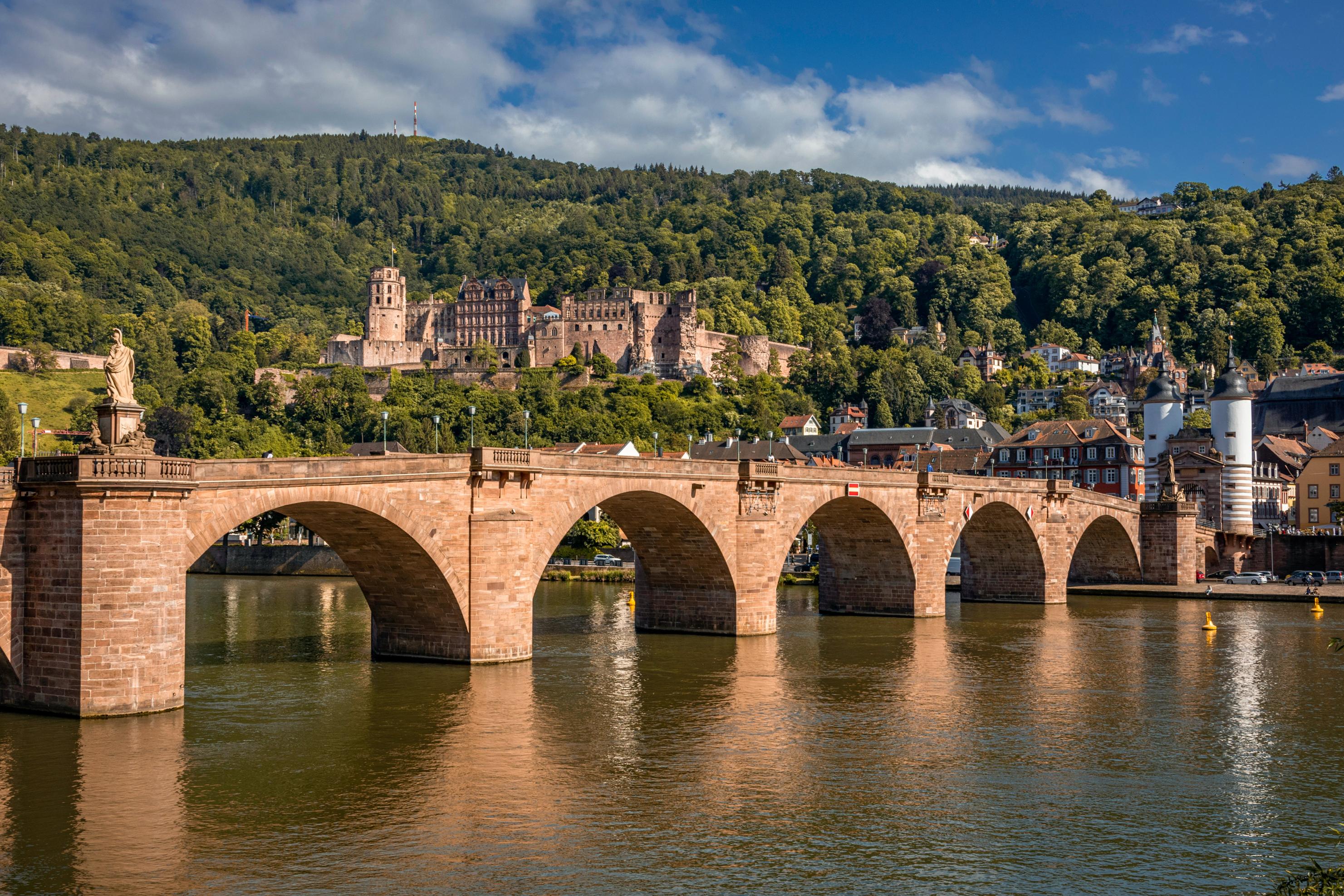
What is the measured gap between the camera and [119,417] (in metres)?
28.7

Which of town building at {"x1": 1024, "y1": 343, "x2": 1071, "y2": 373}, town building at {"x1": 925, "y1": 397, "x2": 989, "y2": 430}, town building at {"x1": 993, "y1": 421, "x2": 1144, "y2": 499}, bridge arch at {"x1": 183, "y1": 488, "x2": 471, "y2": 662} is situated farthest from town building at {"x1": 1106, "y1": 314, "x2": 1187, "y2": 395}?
bridge arch at {"x1": 183, "y1": 488, "x2": 471, "y2": 662}

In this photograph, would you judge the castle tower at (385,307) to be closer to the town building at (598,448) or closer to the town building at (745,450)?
the town building at (598,448)

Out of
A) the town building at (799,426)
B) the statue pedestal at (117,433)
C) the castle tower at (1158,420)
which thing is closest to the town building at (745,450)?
the town building at (799,426)

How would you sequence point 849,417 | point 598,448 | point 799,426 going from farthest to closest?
→ point 849,417 → point 799,426 → point 598,448

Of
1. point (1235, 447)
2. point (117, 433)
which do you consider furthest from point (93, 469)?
point (1235, 447)

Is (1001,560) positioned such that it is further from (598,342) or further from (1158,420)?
(598,342)

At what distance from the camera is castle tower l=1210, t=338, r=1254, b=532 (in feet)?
275

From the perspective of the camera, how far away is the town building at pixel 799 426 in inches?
5502

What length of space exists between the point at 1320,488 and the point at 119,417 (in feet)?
268

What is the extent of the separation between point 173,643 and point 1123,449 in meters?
75.7

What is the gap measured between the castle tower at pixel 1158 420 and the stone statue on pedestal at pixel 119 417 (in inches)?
2859

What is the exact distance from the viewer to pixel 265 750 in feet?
92.1

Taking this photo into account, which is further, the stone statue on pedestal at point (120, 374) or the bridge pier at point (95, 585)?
the stone statue on pedestal at point (120, 374)

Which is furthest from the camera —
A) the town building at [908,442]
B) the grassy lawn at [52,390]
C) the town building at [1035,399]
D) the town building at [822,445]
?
the town building at [1035,399]
